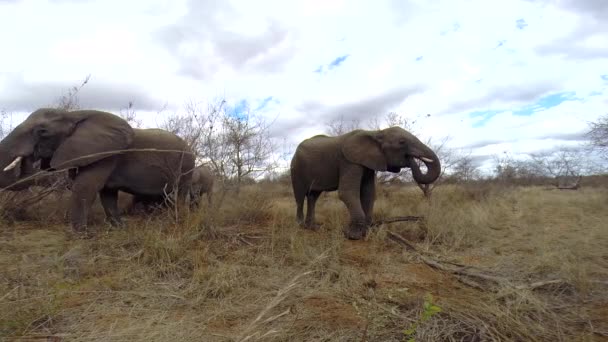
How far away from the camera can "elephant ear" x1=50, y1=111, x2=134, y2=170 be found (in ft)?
17.3

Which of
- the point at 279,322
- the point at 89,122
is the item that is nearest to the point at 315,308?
the point at 279,322

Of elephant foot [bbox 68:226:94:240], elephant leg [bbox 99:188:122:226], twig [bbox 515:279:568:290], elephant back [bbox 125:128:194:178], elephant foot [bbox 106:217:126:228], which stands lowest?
twig [bbox 515:279:568:290]

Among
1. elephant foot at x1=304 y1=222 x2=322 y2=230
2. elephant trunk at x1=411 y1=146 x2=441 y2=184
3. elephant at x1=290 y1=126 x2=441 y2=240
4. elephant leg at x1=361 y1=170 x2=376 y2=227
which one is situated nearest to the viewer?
elephant trunk at x1=411 y1=146 x2=441 y2=184

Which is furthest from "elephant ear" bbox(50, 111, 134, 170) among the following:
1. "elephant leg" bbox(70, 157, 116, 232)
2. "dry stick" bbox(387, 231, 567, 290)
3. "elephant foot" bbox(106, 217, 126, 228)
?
"dry stick" bbox(387, 231, 567, 290)

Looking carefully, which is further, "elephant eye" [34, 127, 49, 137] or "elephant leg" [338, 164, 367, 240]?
"elephant leg" [338, 164, 367, 240]

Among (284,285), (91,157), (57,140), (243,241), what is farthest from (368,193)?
(57,140)

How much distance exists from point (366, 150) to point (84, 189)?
4.03 m

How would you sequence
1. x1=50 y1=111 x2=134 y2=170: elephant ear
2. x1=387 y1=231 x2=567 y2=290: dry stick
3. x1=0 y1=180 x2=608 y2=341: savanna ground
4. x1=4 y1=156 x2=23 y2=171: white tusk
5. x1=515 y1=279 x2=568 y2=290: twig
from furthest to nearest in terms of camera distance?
x1=50 y1=111 x2=134 y2=170: elephant ear < x1=4 y1=156 x2=23 y2=171: white tusk < x1=387 y1=231 x2=567 y2=290: dry stick < x1=515 y1=279 x2=568 y2=290: twig < x1=0 y1=180 x2=608 y2=341: savanna ground

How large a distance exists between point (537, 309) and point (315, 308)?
5.69ft

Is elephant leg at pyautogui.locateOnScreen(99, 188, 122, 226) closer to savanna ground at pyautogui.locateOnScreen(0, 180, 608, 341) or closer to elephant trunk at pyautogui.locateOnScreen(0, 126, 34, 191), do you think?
savanna ground at pyautogui.locateOnScreen(0, 180, 608, 341)

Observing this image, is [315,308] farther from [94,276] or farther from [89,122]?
[89,122]

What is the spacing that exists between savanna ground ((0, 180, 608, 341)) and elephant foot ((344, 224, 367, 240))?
18 cm

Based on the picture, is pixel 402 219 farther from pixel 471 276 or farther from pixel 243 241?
pixel 243 241

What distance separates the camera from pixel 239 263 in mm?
4270
